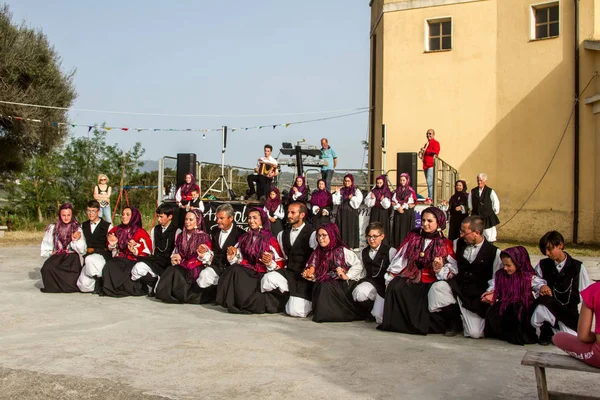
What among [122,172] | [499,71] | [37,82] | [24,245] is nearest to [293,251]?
[24,245]

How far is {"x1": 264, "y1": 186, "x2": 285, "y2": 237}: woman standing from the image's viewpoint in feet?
39.0

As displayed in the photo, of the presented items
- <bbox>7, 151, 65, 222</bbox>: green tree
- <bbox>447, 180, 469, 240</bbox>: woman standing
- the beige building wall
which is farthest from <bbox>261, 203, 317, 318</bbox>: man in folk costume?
<bbox>7, 151, 65, 222</bbox>: green tree

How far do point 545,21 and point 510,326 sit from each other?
13655 mm

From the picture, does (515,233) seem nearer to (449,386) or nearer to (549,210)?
(549,210)

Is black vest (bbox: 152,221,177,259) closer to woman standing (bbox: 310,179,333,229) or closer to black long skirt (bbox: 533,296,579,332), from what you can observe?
woman standing (bbox: 310,179,333,229)

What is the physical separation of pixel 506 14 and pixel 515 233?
20.0 ft

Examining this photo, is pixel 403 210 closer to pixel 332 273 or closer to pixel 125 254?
pixel 332 273

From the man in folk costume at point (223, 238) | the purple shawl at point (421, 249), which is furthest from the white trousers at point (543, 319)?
the man in folk costume at point (223, 238)

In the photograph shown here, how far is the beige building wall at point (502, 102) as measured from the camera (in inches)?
664

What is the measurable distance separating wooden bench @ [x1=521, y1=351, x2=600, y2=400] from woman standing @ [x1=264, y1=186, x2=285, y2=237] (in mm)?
8231

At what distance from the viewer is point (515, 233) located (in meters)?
17.6

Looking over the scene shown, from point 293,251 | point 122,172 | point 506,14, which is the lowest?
point 293,251

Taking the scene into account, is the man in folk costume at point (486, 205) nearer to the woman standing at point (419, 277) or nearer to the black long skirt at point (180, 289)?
the woman standing at point (419, 277)

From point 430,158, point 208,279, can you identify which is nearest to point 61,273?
point 208,279
